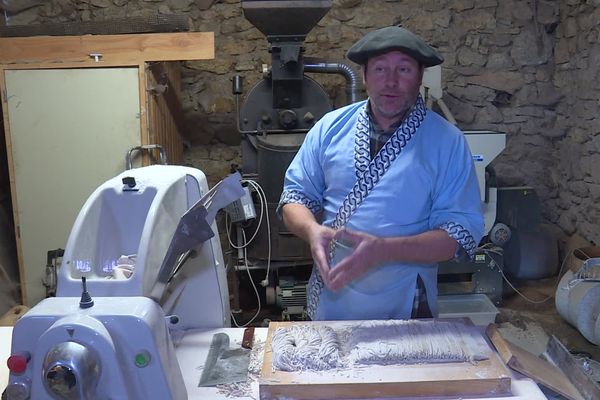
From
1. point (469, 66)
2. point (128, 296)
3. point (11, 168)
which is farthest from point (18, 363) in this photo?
point (469, 66)

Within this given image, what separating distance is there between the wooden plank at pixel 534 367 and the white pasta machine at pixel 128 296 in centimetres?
61

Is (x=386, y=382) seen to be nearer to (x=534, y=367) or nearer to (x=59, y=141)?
(x=534, y=367)

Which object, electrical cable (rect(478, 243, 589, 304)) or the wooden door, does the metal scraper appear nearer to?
the wooden door

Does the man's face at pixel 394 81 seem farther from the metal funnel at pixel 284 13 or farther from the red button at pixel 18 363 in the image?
the metal funnel at pixel 284 13

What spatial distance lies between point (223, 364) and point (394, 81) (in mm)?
776

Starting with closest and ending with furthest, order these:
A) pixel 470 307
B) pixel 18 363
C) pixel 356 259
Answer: pixel 18 363 → pixel 356 259 → pixel 470 307

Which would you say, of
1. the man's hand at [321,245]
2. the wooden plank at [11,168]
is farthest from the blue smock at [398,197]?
the wooden plank at [11,168]

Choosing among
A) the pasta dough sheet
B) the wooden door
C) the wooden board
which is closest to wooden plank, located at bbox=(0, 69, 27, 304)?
the wooden door

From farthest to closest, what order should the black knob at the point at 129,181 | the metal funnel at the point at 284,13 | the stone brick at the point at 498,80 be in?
the stone brick at the point at 498,80 → the metal funnel at the point at 284,13 → the black knob at the point at 129,181

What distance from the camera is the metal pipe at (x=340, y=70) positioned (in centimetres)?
301

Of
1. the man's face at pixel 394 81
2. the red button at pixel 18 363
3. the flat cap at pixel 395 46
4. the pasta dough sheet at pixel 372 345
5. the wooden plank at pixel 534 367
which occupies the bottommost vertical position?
the wooden plank at pixel 534 367

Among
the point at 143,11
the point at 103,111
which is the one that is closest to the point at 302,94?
the point at 103,111

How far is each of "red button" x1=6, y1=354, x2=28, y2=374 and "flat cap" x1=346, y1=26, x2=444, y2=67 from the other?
38.5 inches

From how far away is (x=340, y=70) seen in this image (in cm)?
304
